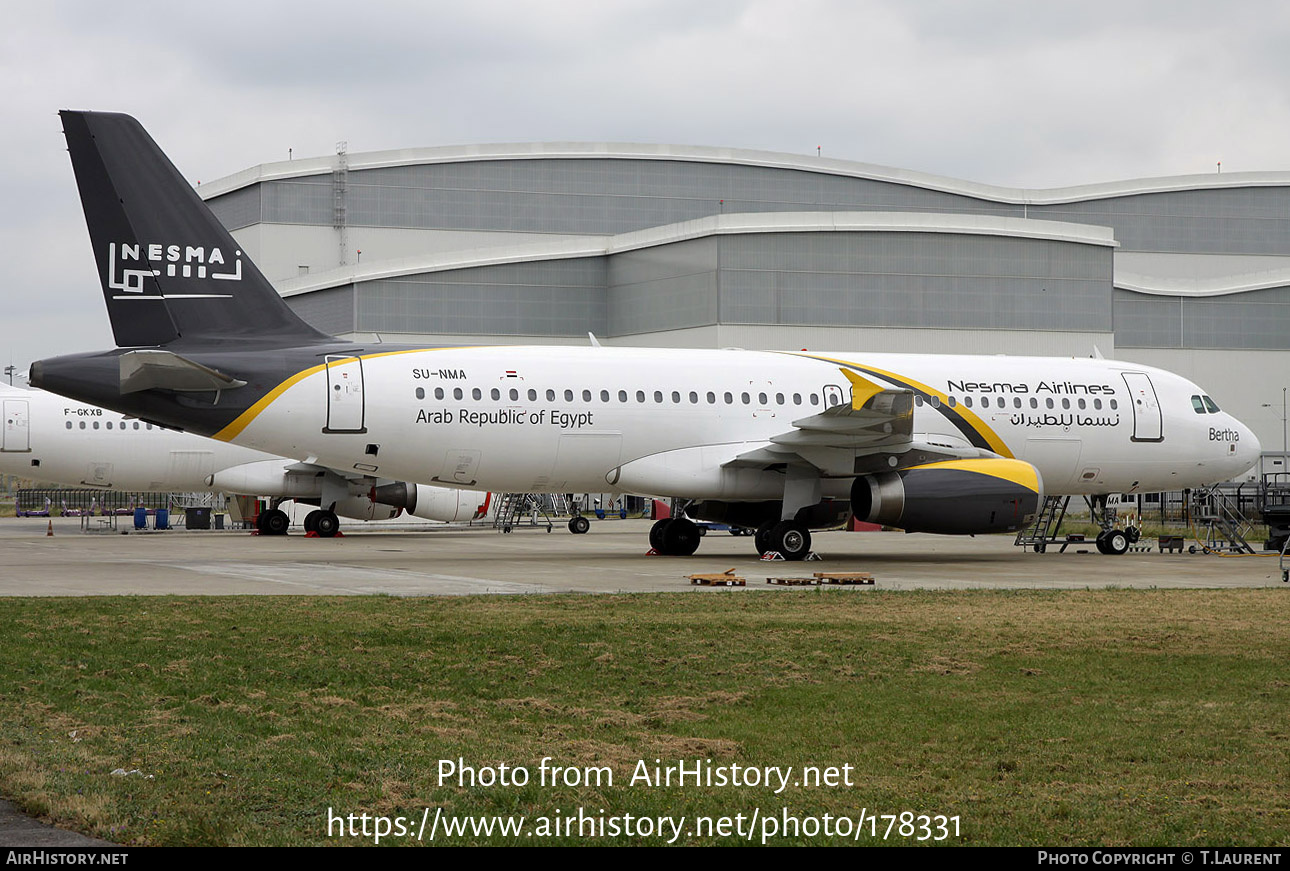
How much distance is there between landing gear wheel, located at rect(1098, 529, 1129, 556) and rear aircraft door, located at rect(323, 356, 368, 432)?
15270mm

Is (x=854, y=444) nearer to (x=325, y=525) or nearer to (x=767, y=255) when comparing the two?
(x=325, y=525)

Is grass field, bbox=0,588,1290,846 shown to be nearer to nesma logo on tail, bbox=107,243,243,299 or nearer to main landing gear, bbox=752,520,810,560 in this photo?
nesma logo on tail, bbox=107,243,243,299

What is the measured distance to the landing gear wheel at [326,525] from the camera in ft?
113

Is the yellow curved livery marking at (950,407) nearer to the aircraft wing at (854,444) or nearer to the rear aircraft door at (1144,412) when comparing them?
the aircraft wing at (854,444)

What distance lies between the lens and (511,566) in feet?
72.5

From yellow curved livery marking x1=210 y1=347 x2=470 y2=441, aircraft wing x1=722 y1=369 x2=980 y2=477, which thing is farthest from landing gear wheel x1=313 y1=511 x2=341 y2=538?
aircraft wing x1=722 y1=369 x2=980 y2=477

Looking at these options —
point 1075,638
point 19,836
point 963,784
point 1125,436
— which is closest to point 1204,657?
point 1075,638

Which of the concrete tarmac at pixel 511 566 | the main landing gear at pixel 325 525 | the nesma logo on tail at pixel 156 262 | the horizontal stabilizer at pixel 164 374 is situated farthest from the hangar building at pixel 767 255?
the horizontal stabilizer at pixel 164 374

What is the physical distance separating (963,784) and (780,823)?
3.89 ft

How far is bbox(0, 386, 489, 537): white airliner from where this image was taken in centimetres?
3331

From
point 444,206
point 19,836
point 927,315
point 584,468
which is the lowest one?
point 19,836

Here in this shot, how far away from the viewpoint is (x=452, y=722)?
26.4 ft

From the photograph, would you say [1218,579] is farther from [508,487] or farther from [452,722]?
[452,722]

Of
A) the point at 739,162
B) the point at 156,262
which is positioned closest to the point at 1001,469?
the point at 156,262
